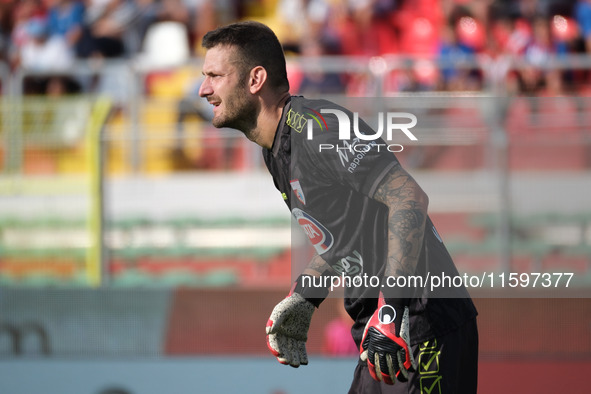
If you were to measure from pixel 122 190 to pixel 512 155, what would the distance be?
3137 mm

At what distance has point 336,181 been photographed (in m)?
3.22

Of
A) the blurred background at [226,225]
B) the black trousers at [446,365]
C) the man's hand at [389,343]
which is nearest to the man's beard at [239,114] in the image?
the man's hand at [389,343]

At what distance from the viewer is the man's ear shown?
11.1 ft

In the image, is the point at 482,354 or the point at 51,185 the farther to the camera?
the point at 51,185

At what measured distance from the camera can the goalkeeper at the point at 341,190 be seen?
3125mm

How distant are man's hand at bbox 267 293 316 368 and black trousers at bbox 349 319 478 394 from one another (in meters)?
0.47

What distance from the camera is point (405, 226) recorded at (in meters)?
2.95

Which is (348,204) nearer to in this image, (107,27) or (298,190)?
(298,190)

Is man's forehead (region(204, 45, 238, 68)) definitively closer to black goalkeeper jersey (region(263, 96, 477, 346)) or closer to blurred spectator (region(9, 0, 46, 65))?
black goalkeeper jersey (region(263, 96, 477, 346))

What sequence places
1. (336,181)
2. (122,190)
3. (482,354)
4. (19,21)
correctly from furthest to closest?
(19,21) → (122,190) → (482,354) → (336,181)

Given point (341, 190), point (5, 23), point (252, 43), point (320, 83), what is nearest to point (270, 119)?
point (252, 43)

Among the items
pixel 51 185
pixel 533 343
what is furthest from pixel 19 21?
pixel 533 343

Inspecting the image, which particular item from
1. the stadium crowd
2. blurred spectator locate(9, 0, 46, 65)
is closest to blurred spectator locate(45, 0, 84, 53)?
the stadium crowd

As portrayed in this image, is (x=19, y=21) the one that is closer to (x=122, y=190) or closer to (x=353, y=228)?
(x=122, y=190)
